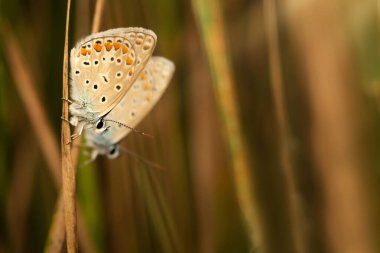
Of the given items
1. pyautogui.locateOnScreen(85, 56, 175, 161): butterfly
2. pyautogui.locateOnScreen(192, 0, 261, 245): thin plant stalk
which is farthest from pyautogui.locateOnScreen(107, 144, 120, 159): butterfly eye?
pyautogui.locateOnScreen(192, 0, 261, 245): thin plant stalk

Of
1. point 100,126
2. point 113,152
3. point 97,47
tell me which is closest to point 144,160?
point 113,152

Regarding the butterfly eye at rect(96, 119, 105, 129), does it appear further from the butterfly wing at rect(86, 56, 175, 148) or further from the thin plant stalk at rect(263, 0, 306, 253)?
the thin plant stalk at rect(263, 0, 306, 253)

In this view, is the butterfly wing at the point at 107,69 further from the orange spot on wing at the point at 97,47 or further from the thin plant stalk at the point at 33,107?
the thin plant stalk at the point at 33,107

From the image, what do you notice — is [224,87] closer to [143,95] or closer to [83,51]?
[143,95]

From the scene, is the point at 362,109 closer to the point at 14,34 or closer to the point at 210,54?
the point at 210,54

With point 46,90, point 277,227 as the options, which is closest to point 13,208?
point 46,90

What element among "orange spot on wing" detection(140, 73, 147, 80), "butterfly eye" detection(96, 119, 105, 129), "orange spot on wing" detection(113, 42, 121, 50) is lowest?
"butterfly eye" detection(96, 119, 105, 129)
